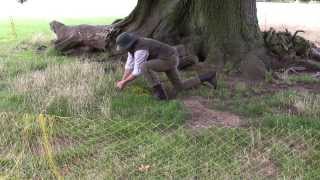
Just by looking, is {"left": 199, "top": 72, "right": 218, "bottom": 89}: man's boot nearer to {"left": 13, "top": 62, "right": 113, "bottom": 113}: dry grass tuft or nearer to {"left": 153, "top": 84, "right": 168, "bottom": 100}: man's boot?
{"left": 153, "top": 84, "right": 168, "bottom": 100}: man's boot

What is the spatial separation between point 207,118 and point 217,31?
3.48 meters

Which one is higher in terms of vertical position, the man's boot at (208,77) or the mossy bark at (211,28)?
the mossy bark at (211,28)

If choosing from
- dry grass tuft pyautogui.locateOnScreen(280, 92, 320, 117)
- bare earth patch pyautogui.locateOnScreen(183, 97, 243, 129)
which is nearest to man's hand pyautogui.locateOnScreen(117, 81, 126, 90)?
bare earth patch pyautogui.locateOnScreen(183, 97, 243, 129)

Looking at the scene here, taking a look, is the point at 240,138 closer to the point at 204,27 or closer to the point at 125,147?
the point at 125,147

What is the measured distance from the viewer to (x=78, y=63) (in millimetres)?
11055

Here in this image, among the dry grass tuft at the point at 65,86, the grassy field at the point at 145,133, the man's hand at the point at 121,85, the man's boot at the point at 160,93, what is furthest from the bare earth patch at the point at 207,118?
the dry grass tuft at the point at 65,86

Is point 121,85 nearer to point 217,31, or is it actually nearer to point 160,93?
point 160,93

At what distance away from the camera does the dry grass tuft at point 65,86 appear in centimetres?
837

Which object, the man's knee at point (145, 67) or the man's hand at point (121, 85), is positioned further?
the man's hand at point (121, 85)

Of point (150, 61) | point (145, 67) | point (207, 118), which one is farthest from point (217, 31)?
point (207, 118)

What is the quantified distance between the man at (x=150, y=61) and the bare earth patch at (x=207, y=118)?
52 cm

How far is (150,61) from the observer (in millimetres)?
8750

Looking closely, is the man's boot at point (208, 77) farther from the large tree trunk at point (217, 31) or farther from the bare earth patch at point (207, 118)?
the large tree trunk at point (217, 31)

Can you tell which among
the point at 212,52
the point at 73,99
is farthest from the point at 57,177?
the point at 212,52
